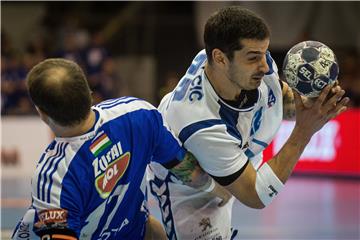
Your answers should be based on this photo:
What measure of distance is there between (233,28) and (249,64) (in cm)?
21

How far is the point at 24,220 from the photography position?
11.9 feet

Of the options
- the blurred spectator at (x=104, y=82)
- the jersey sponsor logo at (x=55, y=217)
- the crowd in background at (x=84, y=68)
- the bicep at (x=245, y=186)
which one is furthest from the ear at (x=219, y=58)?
the blurred spectator at (x=104, y=82)

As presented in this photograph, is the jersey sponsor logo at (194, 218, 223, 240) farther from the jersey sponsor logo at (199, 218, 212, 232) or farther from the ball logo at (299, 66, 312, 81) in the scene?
the ball logo at (299, 66, 312, 81)

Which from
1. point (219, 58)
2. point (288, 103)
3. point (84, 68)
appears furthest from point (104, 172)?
point (84, 68)

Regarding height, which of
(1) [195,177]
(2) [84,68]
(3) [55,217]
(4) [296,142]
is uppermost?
(4) [296,142]

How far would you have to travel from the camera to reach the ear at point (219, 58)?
4.18 meters

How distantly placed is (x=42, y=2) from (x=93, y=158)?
492 inches

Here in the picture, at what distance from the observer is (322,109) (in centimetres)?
397

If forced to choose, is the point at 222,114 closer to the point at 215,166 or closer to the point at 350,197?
the point at 215,166

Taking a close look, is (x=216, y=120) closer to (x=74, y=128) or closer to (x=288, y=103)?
(x=288, y=103)

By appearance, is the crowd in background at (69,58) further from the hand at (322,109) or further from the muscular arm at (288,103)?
the hand at (322,109)

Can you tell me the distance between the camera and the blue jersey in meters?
3.45

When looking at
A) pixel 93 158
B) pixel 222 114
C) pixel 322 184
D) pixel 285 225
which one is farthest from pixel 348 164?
pixel 93 158

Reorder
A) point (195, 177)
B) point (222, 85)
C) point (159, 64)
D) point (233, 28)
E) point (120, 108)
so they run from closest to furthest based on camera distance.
Answer: point (120, 108) → point (233, 28) → point (195, 177) → point (222, 85) → point (159, 64)
